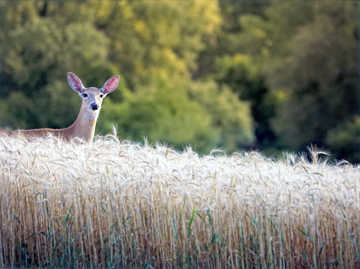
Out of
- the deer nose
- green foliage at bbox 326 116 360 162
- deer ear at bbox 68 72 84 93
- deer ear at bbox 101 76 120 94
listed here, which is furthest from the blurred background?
the deer nose

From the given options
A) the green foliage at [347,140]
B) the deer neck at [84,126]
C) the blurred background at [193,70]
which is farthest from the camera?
the blurred background at [193,70]

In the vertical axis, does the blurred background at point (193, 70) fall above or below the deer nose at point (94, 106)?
above

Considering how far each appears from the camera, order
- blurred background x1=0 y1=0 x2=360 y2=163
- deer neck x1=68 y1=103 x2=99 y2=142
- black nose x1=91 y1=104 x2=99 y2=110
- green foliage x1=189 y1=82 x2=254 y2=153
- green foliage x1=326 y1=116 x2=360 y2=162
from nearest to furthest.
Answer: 1. black nose x1=91 y1=104 x2=99 y2=110
2. deer neck x1=68 y1=103 x2=99 y2=142
3. green foliage x1=326 y1=116 x2=360 y2=162
4. blurred background x1=0 y1=0 x2=360 y2=163
5. green foliage x1=189 y1=82 x2=254 y2=153

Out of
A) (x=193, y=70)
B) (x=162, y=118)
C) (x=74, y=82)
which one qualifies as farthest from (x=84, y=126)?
(x=193, y=70)

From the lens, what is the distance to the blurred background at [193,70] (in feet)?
44.5

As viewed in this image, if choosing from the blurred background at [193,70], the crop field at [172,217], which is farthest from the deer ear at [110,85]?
the blurred background at [193,70]

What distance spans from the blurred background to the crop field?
8.56m

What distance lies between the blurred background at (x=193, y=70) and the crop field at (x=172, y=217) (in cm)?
856

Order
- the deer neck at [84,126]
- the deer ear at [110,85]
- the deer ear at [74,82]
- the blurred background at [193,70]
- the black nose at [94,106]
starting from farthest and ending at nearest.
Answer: the blurred background at [193,70], the deer ear at [110,85], the deer ear at [74,82], the deer neck at [84,126], the black nose at [94,106]

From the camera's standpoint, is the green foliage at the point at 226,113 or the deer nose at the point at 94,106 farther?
the green foliage at the point at 226,113

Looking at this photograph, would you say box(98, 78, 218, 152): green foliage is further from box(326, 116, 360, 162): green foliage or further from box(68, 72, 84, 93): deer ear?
box(68, 72, 84, 93): deer ear

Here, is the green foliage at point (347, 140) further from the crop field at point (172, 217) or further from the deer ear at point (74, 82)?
the crop field at point (172, 217)

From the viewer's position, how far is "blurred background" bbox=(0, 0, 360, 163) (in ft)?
44.5

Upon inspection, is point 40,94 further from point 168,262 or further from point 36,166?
point 168,262
